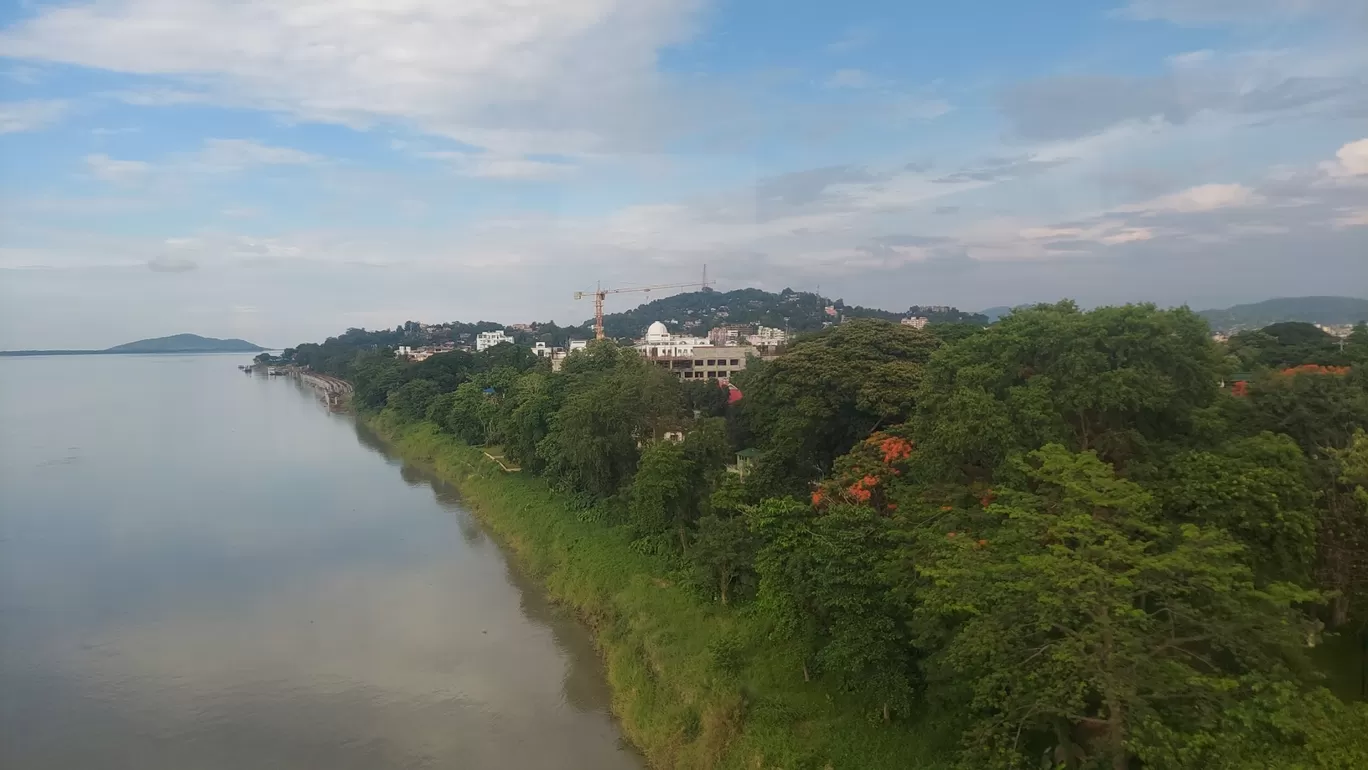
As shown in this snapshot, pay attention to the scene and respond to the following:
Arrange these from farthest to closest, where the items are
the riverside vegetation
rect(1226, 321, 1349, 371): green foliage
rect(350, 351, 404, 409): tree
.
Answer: rect(350, 351, 404, 409): tree < rect(1226, 321, 1349, 371): green foliage < the riverside vegetation

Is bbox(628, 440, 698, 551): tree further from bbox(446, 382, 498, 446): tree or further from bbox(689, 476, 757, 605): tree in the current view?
bbox(446, 382, 498, 446): tree

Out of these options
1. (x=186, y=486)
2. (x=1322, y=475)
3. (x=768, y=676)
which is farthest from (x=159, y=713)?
(x=186, y=486)

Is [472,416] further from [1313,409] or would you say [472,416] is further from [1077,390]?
[1313,409]

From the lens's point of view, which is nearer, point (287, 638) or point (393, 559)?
point (287, 638)

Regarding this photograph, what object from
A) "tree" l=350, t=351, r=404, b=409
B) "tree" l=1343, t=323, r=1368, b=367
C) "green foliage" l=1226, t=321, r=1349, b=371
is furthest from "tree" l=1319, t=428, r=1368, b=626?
"tree" l=350, t=351, r=404, b=409

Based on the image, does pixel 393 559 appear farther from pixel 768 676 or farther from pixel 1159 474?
pixel 1159 474

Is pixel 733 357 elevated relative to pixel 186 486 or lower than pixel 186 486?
elevated

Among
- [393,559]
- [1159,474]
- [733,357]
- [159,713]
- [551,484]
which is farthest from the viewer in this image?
[733,357]
